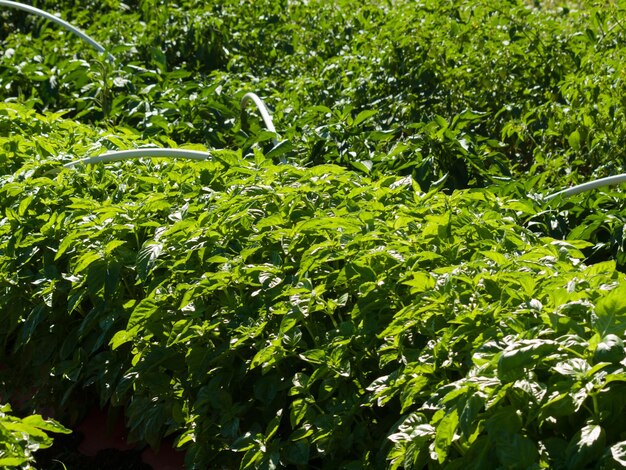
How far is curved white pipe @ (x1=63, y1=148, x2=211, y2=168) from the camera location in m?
3.95

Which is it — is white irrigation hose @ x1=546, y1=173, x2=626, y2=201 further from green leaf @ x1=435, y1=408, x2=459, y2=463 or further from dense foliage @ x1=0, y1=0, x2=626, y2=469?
green leaf @ x1=435, y1=408, x2=459, y2=463

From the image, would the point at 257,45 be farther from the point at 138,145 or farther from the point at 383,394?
the point at 383,394

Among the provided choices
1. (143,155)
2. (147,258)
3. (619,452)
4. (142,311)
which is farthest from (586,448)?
(143,155)

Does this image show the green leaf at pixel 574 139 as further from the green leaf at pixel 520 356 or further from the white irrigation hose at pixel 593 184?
the green leaf at pixel 520 356

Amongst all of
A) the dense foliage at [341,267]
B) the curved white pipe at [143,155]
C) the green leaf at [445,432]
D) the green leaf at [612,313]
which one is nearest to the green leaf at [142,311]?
the dense foliage at [341,267]

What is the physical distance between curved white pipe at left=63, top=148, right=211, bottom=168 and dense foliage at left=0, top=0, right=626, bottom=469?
0.05m

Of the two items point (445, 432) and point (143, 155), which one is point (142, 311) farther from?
Result: point (445, 432)

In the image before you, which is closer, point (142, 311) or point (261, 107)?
point (142, 311)

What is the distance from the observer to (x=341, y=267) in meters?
3.14

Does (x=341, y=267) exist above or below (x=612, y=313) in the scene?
below

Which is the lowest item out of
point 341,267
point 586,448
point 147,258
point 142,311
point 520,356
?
point 142,311

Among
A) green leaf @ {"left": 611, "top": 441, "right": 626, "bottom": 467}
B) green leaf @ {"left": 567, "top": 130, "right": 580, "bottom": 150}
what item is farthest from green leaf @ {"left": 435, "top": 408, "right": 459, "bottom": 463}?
green leaf @ {"left": 567, "top": 130, "right": 580, "bottom": 150}

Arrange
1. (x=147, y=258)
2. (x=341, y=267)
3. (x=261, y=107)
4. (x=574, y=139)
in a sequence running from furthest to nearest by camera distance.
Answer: (x=261, y=107), (x=574, y=139), (x=147, y=258), (x=341, y=267)

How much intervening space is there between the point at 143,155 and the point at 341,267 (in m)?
1.20
